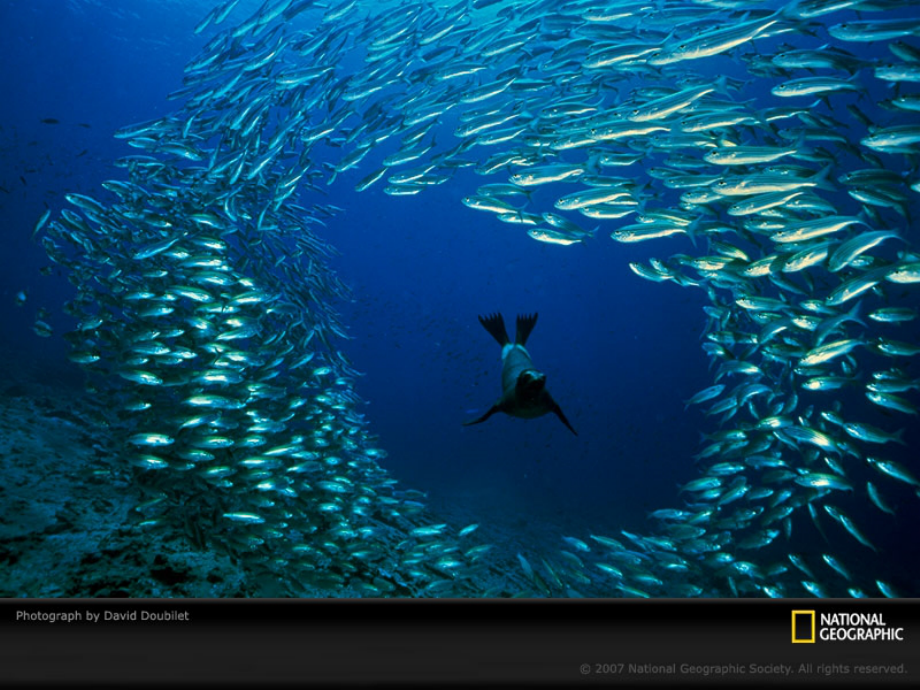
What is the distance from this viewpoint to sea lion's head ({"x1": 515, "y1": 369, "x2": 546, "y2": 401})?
8.28ft

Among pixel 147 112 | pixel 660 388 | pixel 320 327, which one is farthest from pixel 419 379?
pixel 320 327

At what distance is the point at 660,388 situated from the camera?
51344 millimetres

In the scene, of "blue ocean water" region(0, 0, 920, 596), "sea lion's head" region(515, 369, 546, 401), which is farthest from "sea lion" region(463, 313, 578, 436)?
"blue ocean water" region(0, 0, 920, 596)

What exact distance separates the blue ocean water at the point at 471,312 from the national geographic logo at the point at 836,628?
501 cm

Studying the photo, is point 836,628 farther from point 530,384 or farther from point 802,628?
point 530,384

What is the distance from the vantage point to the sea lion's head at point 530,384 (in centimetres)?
A: 252

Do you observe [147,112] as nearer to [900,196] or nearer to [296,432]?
[296,432]

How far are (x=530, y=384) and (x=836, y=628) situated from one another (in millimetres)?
1564

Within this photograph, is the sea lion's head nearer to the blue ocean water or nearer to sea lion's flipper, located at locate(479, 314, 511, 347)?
sea lion's flipper, located at locate(479, 314, 511, 347)

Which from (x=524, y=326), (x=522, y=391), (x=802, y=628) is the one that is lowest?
(x=802, y=628)

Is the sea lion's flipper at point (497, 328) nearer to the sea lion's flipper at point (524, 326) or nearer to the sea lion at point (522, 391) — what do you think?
the sea lion's flipper at point (524, 326)

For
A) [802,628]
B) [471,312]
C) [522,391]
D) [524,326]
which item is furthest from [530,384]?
[471,312]

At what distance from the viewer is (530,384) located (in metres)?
2.54

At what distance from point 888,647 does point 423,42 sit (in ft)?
26.7
